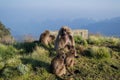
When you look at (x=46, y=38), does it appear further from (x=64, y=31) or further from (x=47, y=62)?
(x=47, y=62)

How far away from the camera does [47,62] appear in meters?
16.7

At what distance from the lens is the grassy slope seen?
15.5 meters

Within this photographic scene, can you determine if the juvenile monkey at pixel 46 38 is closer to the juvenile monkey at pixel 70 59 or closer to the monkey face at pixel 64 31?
the monkey face at pixel 64 31

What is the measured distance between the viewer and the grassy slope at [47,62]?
15.5 metres

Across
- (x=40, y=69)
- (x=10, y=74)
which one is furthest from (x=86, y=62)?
(x=10, y=74)

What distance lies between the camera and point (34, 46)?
1947 cm

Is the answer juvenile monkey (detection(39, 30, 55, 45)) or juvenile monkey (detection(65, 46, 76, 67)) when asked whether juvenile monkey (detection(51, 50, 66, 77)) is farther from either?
juvenile monkey (detection(39, 30, 55, 45))

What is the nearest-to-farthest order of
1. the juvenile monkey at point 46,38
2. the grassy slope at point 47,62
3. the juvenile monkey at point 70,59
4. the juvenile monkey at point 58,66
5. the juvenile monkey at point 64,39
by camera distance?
the grassy slope at point 47,62 → the juvenile monkey at point 58,66 → the juvenile monkey at point 70,59 → the juvenile monkey at point 64,39 → the juvenile monkey at point 46,38

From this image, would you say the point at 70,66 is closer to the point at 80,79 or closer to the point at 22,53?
the point at 80,79

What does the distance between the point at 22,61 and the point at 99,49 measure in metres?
3.64

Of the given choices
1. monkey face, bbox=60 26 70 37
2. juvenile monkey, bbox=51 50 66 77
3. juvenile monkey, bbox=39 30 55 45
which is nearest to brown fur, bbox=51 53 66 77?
juvenile monkey, bbox=51 50 66 77

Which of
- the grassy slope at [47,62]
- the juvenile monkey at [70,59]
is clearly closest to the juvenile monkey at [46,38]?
the grassy slope at [47,62]

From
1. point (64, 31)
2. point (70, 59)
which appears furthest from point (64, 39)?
point (70, 59)

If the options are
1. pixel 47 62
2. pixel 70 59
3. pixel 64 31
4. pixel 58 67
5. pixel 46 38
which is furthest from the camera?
pixel 46 38
